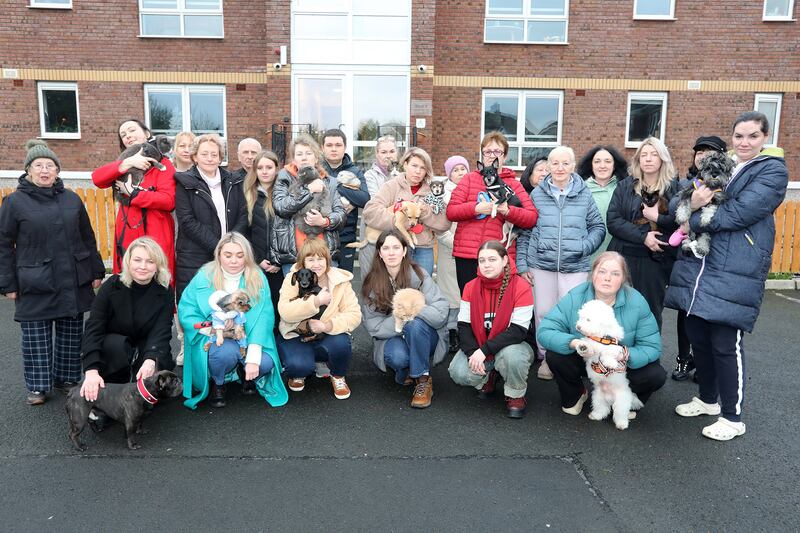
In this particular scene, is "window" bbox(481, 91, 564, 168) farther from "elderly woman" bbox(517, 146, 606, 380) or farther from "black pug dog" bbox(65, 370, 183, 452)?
"black pug dog" bbox(65, 370, 183, 452)

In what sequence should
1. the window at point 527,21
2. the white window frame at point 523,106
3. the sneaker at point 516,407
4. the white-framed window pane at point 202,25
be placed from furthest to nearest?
the white window frame at point 523,106, the window at point 527,21, the white-framed window pane at point 202,25, the sneaker at point 516,407

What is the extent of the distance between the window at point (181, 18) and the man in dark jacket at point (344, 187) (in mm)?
10984

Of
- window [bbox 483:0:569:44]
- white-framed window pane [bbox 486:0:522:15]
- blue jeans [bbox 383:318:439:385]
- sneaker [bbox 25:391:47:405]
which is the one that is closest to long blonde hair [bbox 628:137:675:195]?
blue jeans [bbox 383:318:439:385]

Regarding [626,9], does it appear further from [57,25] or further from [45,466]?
[45,466]

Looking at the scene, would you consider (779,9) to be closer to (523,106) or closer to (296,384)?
(523,106)

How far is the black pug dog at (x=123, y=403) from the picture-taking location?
3.75m

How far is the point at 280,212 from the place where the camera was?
4.96 metres

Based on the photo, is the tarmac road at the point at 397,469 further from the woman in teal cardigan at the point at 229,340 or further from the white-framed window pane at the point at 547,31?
the white-framed window pane at the point at 547,31

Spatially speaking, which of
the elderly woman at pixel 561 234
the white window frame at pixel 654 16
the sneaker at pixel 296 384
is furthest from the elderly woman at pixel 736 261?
the white window frame at pixel 654 16

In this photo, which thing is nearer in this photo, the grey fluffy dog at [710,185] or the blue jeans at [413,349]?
the grey fluffy dog at [710,185]

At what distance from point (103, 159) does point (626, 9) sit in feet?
47.2

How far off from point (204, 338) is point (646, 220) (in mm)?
3849

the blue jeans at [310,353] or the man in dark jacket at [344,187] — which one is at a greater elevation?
the man in dark jacket at [344,187]

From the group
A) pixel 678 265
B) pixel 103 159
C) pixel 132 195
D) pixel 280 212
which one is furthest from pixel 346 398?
pixel 103 159
